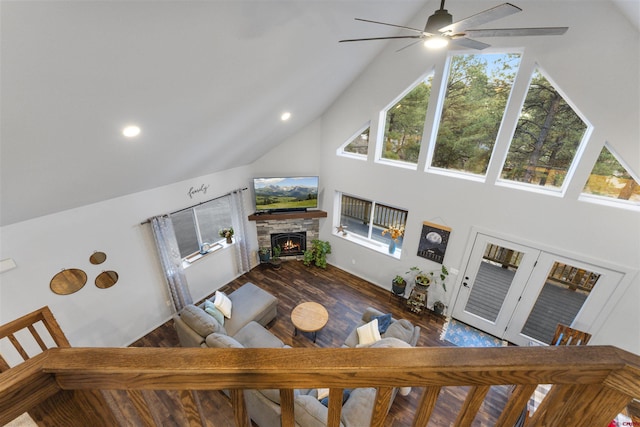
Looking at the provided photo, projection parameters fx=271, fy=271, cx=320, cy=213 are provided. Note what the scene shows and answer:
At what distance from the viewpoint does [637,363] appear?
2.24ft

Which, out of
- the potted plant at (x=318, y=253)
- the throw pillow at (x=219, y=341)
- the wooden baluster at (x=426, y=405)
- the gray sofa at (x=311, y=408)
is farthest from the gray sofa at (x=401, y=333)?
the wooden baluster at (x=426, y=405)

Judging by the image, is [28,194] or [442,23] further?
[28,194]

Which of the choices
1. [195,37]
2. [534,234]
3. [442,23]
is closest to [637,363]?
[442,23]

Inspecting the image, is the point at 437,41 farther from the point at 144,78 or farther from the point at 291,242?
the point at 291,242

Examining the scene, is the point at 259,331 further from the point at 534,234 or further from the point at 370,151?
the point at 534,234

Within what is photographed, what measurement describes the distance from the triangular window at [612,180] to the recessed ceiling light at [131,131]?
5.51m

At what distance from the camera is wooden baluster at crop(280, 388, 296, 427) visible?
76cm

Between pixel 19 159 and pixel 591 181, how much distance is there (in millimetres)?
6315

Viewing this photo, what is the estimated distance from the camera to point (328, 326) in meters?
5.01

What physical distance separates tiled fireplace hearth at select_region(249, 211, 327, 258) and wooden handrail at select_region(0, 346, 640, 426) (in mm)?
5555

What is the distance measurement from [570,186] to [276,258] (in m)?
5.47

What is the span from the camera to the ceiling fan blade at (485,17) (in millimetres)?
1695

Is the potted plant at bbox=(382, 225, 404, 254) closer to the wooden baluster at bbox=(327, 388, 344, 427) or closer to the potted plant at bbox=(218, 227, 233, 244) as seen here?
the potted plant at bbox=(218, 227, 233, 244)

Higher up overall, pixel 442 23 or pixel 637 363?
pixel 442 23
